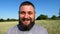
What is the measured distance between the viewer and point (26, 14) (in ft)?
4.56

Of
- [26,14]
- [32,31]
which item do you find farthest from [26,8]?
[32,31]

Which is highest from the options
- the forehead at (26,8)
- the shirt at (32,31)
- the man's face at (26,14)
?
the forehead at (26,8)

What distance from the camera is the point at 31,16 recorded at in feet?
4.59

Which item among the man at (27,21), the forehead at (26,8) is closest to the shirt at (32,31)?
the man at (27,21)

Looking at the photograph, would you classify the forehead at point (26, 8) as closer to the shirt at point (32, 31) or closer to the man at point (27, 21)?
the man at point (27, 21)

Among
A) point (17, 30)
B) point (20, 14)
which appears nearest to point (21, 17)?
point (20, 14)

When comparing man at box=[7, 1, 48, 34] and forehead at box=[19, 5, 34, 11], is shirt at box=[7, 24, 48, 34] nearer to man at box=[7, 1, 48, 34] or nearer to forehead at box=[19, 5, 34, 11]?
man at box=[7, 1, 48, 34]

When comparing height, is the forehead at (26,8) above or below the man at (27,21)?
above

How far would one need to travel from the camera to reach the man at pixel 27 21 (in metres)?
1.39

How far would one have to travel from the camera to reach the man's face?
1.39m

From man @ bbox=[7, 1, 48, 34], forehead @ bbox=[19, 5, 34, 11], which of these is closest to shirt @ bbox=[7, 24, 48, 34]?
man @ bbox=[7, 1, 48, 34]

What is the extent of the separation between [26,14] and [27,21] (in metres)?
0.06

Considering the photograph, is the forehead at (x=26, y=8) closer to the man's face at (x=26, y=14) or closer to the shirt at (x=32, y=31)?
the man's face at (x=26, y=14)

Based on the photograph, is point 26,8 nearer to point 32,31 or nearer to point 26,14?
point 26,14
